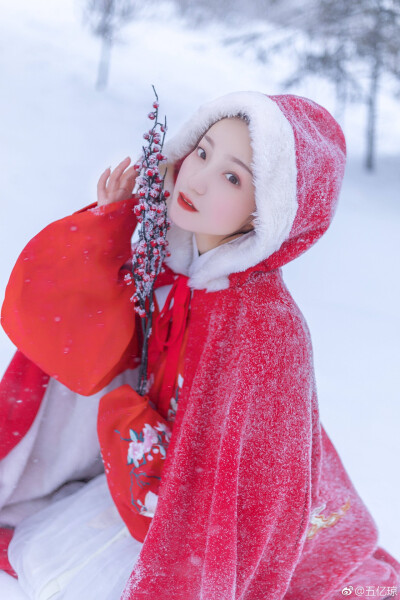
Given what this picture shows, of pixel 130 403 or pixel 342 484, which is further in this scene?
pixel 342 484

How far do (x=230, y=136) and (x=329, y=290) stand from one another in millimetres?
1826

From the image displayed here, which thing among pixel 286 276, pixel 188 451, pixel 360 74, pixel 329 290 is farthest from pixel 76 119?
pixel 188 451

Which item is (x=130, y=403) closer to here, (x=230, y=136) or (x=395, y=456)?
(x=230, y=136)

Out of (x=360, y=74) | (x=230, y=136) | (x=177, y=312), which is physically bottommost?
→ (x=177, y=312)

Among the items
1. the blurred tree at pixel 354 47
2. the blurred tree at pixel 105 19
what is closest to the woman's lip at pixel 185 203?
the blurred tree at pixel 105 19

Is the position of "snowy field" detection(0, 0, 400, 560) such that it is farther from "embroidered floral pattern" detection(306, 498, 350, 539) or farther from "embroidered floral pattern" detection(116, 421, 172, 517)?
"embroidered floral pattern" detection(116, 421, 172, 517)

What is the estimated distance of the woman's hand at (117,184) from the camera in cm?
98

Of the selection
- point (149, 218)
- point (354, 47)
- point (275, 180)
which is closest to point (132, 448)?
point (149, 218)

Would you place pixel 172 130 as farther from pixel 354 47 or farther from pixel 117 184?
pixel 117 184

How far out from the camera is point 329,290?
2643 mm

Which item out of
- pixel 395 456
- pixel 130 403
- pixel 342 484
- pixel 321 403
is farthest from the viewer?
pixel 321 403

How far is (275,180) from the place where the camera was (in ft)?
2.82

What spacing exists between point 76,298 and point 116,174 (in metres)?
0.22

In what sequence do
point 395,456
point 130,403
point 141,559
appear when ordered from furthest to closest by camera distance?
point 395,456 < point 130,403 < point 141,559
